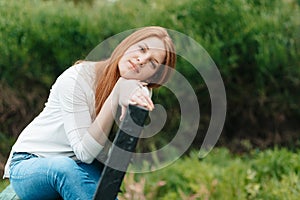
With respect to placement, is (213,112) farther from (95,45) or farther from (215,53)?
(95,45)

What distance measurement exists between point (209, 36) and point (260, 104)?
0.79 metres

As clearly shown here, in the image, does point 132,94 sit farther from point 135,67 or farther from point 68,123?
point 68,123

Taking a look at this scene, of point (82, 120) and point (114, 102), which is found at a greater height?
point (114, 102)

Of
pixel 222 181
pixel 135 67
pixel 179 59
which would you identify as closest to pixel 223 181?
pixel 222 181

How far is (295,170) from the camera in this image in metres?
5.48

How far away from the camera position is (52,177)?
10.6ft

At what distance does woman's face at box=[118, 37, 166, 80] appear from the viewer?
3268 millimetres

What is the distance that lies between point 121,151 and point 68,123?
55 centimetres

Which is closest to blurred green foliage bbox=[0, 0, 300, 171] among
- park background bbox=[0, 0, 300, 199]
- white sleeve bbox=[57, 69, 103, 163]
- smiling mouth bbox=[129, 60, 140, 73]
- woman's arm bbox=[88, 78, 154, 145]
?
park background bbox=[0, 0, 300, 199]

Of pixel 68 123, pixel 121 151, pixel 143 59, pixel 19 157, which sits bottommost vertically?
pixel 19 157

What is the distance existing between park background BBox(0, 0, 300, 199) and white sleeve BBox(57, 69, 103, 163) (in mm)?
2734

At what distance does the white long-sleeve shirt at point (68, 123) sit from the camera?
10.8ft

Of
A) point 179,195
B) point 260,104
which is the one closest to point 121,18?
point 260,104

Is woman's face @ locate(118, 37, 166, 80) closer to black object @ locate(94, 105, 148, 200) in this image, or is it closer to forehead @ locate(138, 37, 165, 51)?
forehead @ locate(138, 37, 165, 51)
